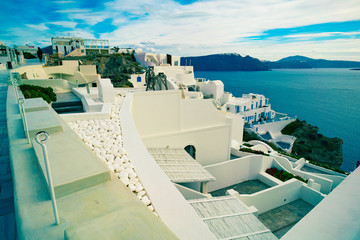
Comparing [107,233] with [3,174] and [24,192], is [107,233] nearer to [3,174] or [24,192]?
[24,192]

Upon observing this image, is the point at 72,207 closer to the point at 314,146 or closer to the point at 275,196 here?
the point at 275,196

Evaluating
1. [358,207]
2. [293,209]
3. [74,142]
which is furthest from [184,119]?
[358,207]

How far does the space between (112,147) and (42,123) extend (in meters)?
1.59

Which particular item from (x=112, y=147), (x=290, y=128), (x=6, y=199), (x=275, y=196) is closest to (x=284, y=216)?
(x=275, y=196)

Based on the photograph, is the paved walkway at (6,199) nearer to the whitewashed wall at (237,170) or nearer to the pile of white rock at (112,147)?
the pile of white rock at (112,147)

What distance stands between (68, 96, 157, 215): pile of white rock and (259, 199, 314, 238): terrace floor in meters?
8.90

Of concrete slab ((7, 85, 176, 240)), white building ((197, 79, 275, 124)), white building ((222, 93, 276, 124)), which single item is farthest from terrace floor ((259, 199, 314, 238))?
white building ((222, 93, 276, 124))

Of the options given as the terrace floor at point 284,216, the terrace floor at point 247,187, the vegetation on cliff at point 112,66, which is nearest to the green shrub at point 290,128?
the terrace floor at point 247,187

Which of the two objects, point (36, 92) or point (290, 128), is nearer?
point (36, 92)

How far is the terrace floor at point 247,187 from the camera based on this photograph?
12.8 metres

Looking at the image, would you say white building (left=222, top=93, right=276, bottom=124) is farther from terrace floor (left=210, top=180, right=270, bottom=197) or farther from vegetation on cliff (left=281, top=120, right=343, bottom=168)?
terrace floor (left=210, top=180, right=270, bottom=197)

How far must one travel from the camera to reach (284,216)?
35.9ft

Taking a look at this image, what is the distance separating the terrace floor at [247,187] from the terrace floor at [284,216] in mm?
1717

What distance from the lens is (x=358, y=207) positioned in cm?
246
